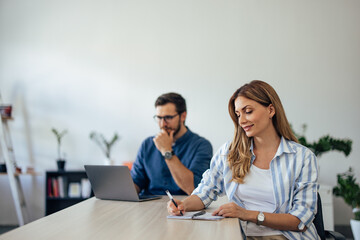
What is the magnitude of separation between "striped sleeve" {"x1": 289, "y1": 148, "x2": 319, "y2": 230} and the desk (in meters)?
0.31

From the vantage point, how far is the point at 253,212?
1635mm

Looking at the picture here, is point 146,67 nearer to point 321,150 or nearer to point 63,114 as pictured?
point 63,114

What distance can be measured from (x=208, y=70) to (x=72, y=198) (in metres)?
2.26

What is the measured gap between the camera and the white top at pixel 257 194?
1.76 m

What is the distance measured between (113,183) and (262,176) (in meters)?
0.80

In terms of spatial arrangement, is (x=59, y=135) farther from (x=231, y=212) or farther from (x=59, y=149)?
(x=231, y=212)

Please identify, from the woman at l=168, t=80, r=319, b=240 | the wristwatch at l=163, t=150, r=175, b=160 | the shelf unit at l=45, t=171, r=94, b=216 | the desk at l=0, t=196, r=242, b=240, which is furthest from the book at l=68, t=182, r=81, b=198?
the woman at l=168, t=80, r=319, b=240

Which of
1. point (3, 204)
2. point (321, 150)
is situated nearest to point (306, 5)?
point (321, 150)

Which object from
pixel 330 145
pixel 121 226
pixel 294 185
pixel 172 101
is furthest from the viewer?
pixel 330 145

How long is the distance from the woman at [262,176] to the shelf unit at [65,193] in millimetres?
2962

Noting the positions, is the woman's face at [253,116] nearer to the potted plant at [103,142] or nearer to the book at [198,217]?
the book at [198,217]

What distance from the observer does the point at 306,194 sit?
5.46ft

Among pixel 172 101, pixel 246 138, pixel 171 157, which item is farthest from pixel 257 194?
pixel 172 101

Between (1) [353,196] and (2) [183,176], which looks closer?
(2) [183,176]
